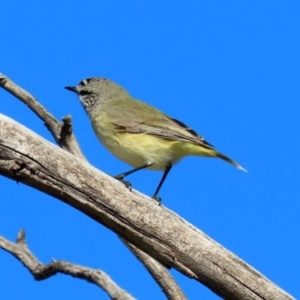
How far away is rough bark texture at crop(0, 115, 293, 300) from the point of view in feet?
17.0

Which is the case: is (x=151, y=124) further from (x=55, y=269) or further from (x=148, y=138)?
(x=55, y=269)

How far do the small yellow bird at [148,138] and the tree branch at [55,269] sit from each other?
1332mm

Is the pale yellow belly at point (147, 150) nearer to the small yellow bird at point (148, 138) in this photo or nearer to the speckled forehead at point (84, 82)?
the small yellow bird at point (148, 138)

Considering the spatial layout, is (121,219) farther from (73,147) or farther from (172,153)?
(172,153)

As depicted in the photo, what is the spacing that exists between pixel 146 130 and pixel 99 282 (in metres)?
2.48

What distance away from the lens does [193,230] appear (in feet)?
18.4

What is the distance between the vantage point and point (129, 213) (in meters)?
5.39

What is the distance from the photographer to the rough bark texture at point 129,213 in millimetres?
5188

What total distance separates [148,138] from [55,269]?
7.22 ft

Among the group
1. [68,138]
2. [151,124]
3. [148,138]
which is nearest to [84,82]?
[151,124]

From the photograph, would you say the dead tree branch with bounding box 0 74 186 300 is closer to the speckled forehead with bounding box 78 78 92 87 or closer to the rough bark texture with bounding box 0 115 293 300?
the rough bark texture with bounding box 0 115 293 300

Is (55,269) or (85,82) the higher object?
(85,82)

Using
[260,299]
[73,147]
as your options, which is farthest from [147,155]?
[260,299]

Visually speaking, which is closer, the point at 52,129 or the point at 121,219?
the point at 121,219
